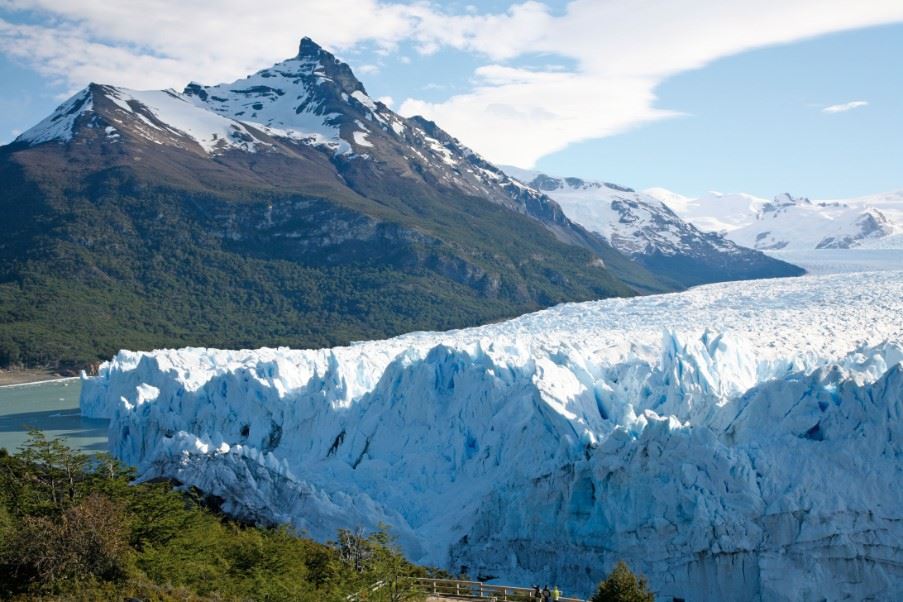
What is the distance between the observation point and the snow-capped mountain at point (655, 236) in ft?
422

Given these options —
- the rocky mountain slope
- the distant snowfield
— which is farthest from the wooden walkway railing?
the rocky mountain slope

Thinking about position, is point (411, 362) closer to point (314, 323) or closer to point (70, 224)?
point (314, 323)

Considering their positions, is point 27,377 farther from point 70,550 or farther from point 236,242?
point 70,550

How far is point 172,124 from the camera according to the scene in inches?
4232

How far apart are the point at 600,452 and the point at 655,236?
13633 centimetres

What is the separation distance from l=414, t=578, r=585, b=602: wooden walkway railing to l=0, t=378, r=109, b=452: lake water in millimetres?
18677

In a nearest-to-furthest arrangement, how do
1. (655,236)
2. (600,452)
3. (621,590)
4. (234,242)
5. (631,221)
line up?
(621,590)
(600,452)
(234,242)
(655,236)
(631,221)

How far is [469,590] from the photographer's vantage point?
1689cm

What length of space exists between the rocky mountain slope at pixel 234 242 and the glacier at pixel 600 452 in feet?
138

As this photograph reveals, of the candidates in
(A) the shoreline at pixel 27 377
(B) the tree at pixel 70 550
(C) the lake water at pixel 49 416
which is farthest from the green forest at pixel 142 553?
(A) the shoreline at pixel 27 377

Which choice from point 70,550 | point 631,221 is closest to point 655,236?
point 631,221

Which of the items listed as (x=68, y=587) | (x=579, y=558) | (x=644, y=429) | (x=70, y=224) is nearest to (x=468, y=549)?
(x=579, y=558)

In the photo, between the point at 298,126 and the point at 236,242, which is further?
the point at 298,126

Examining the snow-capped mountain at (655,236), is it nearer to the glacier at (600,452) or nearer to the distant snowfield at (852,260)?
the distant snowfield at (852,260)
